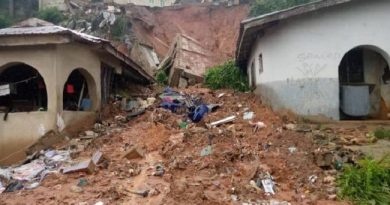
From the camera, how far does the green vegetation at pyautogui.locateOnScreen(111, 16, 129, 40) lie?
92.0 feet

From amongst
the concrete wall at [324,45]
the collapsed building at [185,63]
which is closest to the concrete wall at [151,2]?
the collapsed building at [185,63]

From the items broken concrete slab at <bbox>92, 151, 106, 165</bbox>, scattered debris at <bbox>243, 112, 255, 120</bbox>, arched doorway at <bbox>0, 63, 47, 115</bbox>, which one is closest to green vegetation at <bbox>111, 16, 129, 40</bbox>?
arched doorway at <bbox>0, 63, 47, 115</bbox>

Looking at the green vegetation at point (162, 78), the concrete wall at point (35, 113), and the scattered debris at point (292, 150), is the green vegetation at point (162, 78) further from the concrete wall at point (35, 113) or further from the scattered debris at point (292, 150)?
the scattered debris at point (292, 150)

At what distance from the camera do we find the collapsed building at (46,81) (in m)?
12.1

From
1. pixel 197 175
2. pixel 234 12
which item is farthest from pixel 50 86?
pixel 234 12

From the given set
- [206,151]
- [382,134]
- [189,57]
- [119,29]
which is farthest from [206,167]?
[119,29]

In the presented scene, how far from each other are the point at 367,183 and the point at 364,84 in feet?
18.1

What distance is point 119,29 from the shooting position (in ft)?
92.7

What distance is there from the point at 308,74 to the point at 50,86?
7.09 metres

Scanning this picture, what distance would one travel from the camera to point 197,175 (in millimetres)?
9062

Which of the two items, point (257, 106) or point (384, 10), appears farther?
point (257, 106)

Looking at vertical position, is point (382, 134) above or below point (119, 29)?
below

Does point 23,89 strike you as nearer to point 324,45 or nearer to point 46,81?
point 46,81

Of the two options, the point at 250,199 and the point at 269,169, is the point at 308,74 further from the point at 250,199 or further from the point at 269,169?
the point at 250,199
